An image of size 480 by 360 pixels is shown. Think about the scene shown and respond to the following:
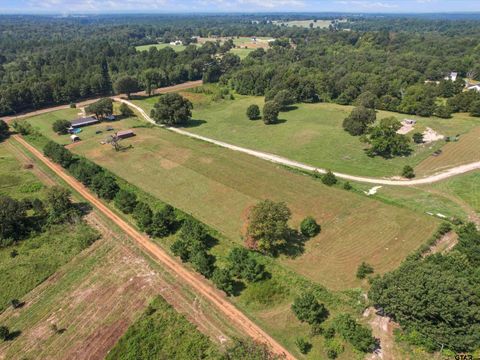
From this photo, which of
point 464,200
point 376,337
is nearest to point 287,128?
point 464,200

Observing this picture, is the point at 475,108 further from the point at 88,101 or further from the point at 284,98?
the point at 88,101

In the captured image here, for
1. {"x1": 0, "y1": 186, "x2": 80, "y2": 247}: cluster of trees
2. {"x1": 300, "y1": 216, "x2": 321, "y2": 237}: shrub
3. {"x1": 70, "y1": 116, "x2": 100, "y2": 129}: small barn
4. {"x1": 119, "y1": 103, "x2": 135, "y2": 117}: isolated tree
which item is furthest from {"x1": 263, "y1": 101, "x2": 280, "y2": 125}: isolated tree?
{"x1": 0, "y1": 186, "x2": 80, "y2": 247}: cluster of trees

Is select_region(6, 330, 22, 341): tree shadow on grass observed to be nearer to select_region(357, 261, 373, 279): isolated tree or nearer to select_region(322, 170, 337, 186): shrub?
select_region(357, 261, 373, 279): isolated tree

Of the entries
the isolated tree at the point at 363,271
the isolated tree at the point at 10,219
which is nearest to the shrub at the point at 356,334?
the isolated tree at the point at 363,271

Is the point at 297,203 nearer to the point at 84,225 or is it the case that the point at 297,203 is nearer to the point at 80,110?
the point at 84,225

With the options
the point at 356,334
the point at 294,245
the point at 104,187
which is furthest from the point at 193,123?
the point at 356,334

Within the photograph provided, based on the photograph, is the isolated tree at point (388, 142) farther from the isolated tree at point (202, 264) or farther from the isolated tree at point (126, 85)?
the isolated tree at point (126, 85)
